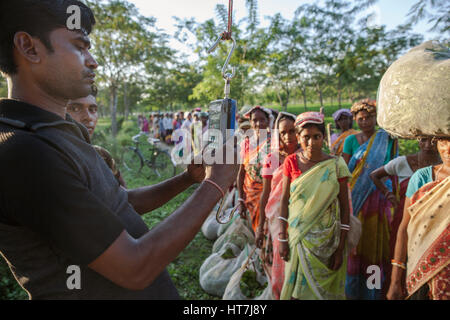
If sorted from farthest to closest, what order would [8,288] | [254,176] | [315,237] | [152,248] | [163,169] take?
[163,169], [254,176], [8,288], [315,237], [152,248]

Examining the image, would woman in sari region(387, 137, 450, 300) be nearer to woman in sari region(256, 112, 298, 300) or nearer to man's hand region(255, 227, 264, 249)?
woman in sari region(256, 112, 298, 300)

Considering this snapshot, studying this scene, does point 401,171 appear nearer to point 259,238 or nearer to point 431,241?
point 431,241

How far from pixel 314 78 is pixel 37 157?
17524 millimetres

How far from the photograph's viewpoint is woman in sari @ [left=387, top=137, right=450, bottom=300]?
1.64m

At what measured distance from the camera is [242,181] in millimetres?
4148

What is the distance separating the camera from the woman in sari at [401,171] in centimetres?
281

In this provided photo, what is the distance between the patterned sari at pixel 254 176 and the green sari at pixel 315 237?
1146 millimetres

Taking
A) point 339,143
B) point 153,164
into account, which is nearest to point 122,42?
point 153,164

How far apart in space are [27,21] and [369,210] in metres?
3.90

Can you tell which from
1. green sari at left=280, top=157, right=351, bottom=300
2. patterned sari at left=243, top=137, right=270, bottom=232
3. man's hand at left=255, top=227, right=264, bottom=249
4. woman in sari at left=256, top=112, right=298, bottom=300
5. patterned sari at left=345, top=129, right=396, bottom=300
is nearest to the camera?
green sari at left=280, top=157, right=351, bottom=300

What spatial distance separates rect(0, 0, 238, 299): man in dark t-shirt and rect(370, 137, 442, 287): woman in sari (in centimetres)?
258

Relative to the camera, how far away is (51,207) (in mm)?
785

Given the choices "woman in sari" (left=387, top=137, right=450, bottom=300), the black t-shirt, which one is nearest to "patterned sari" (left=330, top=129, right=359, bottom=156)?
"woman in sari" (left=387, top=137, right=450, bottom=300)

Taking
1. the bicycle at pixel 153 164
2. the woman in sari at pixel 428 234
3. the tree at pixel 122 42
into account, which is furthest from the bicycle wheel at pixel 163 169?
the woman in sari at pixel 428 234
